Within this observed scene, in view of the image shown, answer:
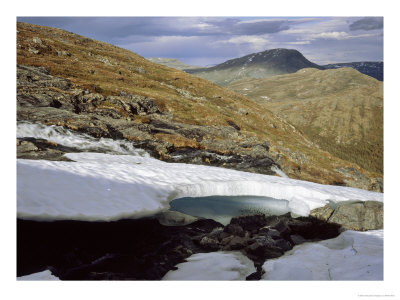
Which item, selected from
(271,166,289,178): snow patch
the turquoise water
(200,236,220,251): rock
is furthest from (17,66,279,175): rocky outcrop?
(200,236,220,251): rock

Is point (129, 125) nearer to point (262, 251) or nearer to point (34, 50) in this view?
point (262, 251)

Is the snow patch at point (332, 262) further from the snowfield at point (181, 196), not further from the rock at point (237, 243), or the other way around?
the rock at point (237, 243)

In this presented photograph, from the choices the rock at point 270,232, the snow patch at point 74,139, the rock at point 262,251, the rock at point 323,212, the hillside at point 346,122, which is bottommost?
the rock at point 262,251

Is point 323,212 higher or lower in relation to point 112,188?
lower

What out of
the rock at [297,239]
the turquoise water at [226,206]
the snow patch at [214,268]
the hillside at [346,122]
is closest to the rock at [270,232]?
the rock at [297,239]

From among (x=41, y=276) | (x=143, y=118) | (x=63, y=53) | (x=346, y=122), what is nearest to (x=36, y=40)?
(x=63, y=53)

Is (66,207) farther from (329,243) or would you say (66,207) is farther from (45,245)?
(329,243)

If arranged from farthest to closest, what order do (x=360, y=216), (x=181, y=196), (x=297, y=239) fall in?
Result: (x=181, y=196) < (x=360, y=216) < (x=297, y=239)

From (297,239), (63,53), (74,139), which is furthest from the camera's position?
(63,53)
